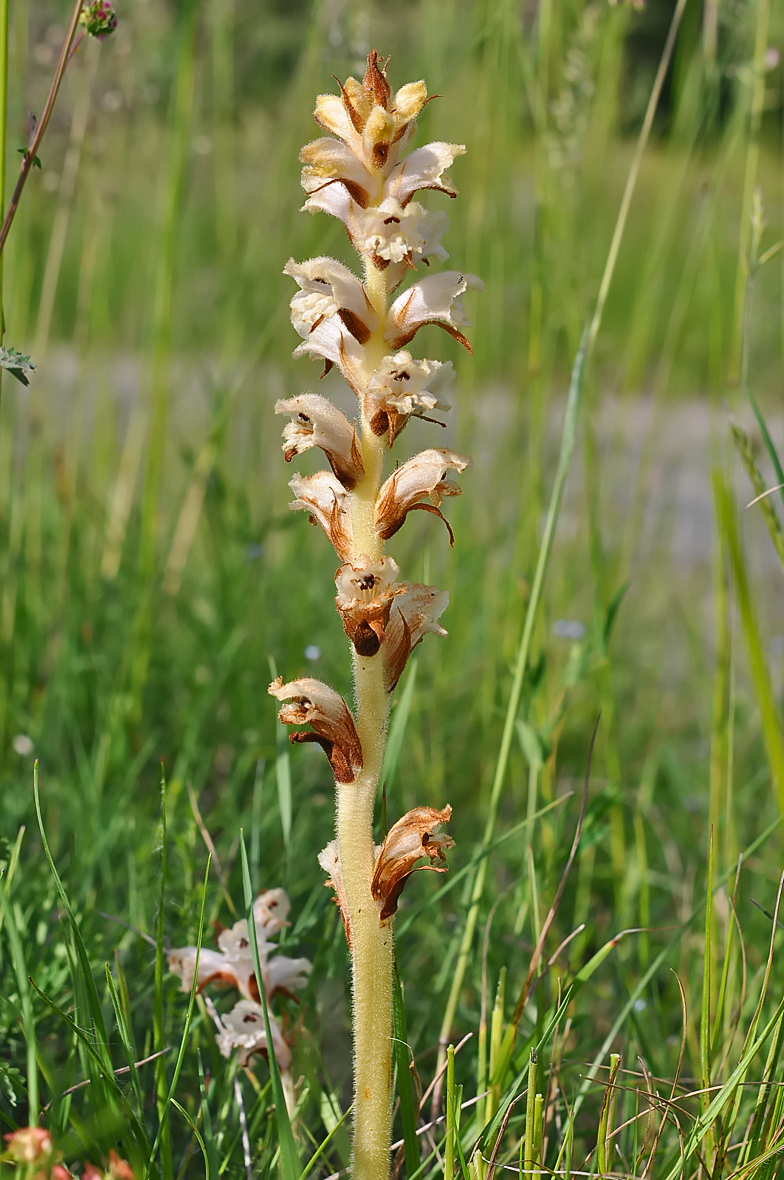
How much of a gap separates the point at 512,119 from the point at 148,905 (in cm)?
124

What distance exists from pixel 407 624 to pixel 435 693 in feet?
2.46

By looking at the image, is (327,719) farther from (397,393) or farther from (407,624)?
(397,393)

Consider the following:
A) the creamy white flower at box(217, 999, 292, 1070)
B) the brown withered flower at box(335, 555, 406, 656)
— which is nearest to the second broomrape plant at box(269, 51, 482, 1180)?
the brown withered flower at box(335, 555, 406, 656)

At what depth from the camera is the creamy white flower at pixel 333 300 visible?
577mm

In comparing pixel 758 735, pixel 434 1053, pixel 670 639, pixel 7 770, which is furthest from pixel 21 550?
pixel 670 639

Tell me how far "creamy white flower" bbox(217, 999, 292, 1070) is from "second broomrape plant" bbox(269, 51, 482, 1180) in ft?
0.39

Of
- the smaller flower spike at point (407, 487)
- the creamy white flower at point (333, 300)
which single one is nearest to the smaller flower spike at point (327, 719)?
the smaller flower spike at point (407, 487)

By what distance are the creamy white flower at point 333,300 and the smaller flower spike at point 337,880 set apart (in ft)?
1.02

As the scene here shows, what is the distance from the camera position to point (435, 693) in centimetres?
135

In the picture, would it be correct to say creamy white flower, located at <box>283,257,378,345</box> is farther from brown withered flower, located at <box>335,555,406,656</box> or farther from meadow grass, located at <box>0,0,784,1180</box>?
meadow grass, located at <box>0,0,784,1180</box>

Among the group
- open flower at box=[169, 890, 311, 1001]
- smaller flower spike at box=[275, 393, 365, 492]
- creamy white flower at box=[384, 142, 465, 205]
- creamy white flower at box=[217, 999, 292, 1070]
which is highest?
creamy white flower at box=[384, 142, 465, 205]

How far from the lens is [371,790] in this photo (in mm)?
601

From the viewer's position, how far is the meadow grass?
74 cm

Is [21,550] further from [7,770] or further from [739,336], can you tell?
[739,336]
